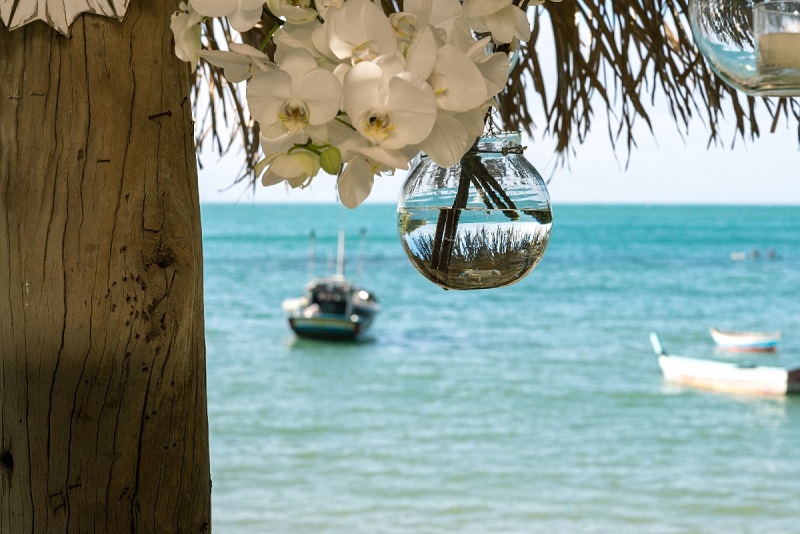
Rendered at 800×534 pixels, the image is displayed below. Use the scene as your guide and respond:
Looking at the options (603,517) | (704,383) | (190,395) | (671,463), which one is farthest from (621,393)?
(190,395)

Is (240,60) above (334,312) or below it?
above

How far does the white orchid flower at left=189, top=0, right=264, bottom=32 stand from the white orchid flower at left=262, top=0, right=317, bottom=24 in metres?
0.01

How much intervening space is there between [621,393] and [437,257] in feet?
34.2

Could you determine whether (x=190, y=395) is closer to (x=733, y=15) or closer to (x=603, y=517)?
(x=733, y=15)

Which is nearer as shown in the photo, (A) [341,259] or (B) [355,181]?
(B) [355,181]

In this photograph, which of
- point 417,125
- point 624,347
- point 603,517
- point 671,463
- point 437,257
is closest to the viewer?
point 417,125

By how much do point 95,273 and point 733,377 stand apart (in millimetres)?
10341

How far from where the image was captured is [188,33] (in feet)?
1.41

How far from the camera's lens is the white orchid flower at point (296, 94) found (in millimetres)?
368

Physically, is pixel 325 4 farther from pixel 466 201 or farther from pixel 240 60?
pixel 466 201

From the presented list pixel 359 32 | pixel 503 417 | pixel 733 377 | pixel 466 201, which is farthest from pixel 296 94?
pixel 733 377

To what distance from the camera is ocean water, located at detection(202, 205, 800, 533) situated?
7.04m

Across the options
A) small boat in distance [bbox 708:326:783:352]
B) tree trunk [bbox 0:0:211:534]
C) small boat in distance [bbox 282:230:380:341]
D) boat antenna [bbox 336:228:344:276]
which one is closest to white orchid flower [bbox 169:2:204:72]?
tree trunk [bbox 0:0:211:534]

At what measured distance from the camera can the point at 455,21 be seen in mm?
411
